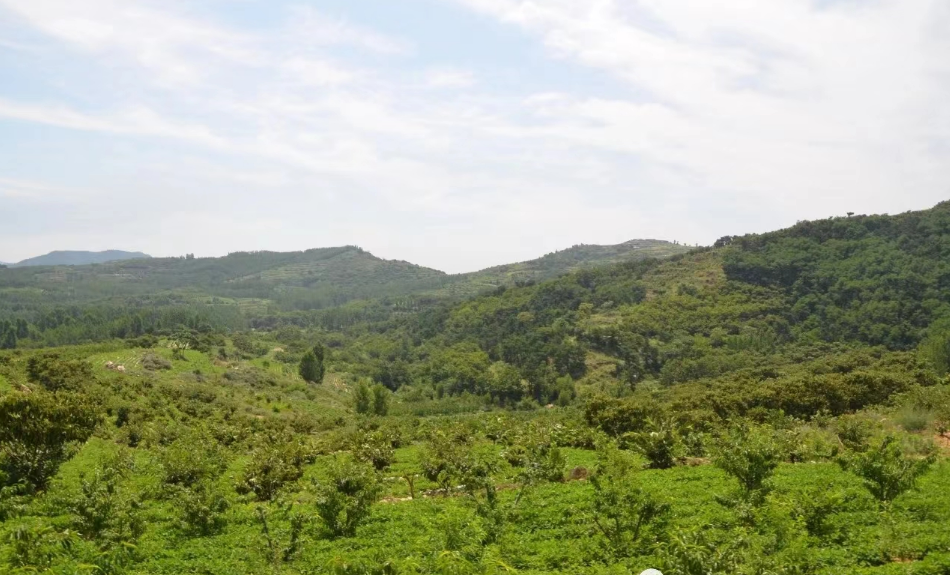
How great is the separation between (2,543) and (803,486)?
2759 centimetres

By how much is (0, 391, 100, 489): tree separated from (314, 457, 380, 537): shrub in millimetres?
11258

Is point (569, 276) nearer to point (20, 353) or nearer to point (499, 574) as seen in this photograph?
point (20, 353)

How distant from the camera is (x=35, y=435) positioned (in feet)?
75.7

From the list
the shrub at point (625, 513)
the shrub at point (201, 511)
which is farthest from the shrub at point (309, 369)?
the shrub at point (625, 513)

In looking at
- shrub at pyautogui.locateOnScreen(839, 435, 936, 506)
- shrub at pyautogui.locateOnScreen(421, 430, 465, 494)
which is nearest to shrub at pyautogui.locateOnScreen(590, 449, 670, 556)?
shrub at pyautogui.locateOnScreen(839, 435, 936, 506)

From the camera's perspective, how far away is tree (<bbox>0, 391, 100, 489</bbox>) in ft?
74.4

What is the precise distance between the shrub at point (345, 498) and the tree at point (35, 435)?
11258mm

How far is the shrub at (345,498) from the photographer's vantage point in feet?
66.3

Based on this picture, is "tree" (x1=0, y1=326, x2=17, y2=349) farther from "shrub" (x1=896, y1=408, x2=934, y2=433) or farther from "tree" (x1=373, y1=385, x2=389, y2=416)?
"shrub" (x1=896, y1=408, x2=934, y2=433)

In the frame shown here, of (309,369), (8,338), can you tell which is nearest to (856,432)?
(309,369)

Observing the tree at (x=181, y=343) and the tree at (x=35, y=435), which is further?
the tree at (x=181, y=343)

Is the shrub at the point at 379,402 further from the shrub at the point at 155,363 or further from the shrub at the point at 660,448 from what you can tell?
the shrub at the point at 660,448

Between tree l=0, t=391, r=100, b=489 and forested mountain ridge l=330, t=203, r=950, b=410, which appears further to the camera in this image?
forested mountain ridge l=330, t=203, r=950, b=410

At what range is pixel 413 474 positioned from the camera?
98.6 feet
